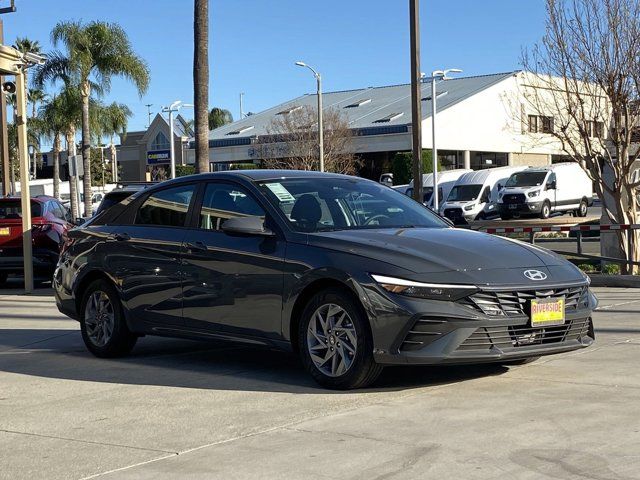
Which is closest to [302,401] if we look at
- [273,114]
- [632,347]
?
[632,347]

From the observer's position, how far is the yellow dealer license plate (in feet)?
22.4

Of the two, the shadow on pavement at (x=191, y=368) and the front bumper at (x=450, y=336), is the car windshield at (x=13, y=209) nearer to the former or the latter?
the shadow on pavement at (x=191, y=368)

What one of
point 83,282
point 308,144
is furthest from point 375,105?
point 83,282

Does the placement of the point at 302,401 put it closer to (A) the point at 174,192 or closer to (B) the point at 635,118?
(A) the point at 174,192

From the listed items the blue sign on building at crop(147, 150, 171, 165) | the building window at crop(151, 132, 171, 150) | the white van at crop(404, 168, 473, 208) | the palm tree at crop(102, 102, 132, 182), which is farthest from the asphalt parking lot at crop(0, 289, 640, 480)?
the building window at crop(151, 132, 171, 150)

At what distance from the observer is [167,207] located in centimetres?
881

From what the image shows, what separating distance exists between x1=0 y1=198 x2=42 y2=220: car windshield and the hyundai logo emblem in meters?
13.1

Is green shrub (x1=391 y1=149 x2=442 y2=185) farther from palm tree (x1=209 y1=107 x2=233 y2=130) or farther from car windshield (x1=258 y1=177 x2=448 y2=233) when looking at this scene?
palm tree (x1=209 y1=107 x2=233 y2=130)

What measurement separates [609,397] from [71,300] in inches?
204

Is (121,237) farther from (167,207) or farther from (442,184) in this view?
(442,184)

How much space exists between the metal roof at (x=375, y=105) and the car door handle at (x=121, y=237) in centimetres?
5190

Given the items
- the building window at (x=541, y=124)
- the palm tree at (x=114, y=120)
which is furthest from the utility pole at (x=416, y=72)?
the palm tree at (x=114, y=120)

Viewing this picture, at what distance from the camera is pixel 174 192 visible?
878 centimetres

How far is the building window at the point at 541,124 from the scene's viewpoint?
19878 millimetres
